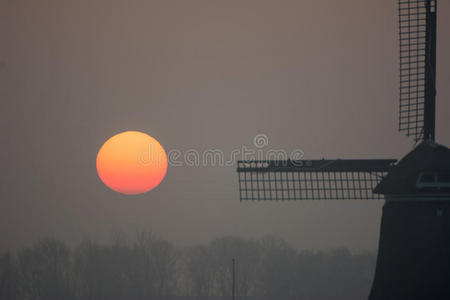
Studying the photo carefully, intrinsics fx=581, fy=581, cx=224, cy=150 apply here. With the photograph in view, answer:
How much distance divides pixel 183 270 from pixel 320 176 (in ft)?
122

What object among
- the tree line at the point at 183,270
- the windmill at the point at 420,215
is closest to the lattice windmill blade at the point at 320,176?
the windmill at the point at 420,215

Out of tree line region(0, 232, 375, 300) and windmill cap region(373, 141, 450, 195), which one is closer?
windmill cap region(373, 141, 450, 195)

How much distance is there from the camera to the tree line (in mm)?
51688

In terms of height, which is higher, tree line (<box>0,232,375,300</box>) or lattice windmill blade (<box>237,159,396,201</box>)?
lattice windmill blade (<box>237,159,396,201</box>)

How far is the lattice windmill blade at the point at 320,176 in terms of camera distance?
18.8 m

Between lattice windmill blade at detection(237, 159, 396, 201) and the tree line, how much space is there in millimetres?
34596

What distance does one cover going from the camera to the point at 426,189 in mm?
15367

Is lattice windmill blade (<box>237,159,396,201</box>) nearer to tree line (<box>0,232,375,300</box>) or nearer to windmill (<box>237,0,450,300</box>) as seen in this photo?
windmill (<box>237,0,450,300</box>)

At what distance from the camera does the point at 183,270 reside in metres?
55.9

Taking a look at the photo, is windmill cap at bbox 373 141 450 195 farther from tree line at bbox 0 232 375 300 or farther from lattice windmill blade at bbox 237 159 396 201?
tree line at bbox 0 232 375 300

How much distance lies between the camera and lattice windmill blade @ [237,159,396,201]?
61.5ft

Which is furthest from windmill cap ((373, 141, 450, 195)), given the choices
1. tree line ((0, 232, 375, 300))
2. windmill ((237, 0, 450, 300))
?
tree line ((0, 232, 375, 300))

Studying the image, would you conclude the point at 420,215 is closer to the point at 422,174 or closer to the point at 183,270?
the point at 422,174

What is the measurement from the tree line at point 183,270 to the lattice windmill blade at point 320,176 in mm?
34596
